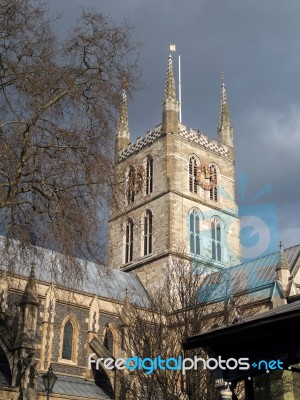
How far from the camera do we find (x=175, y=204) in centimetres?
3969

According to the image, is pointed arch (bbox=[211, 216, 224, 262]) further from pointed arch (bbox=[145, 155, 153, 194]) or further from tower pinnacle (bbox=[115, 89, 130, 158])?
tower pinnacle (bbox=[115, 89, 130, 158])

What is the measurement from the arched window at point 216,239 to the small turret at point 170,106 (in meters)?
7.55

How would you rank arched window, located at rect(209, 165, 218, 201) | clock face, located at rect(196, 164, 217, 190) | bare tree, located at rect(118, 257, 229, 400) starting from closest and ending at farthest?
1. bare tree, located at rect(118, 257, 229, 400)
2. clock face, located at rect(196, 164, 217, 190)
3. arched window, located at rect(209, 165, 218, 201)

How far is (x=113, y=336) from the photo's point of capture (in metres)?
32.1

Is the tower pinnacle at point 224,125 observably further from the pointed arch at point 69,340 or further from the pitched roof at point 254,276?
the pointed arch at point 69,340

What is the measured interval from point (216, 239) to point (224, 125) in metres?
10.7

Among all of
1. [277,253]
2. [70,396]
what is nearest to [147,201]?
[277,253]

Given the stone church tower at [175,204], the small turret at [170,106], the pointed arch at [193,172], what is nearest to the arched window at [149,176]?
the stone church tower at [175,204]

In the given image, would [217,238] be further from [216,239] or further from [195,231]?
[195,231]

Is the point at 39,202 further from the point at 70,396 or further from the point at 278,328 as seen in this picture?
the point at 70,396

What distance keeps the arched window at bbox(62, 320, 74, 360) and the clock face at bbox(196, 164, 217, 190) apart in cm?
1659

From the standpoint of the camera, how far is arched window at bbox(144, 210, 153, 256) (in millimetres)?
40562

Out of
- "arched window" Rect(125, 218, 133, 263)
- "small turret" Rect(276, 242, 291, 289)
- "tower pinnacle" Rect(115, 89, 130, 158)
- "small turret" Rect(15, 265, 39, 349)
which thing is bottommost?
"small turret" Rect(15, 265, 39, 349)

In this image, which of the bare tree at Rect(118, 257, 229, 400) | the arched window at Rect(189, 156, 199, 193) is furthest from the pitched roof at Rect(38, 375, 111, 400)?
the arched window at Rect(189, 156, 199, 193)
